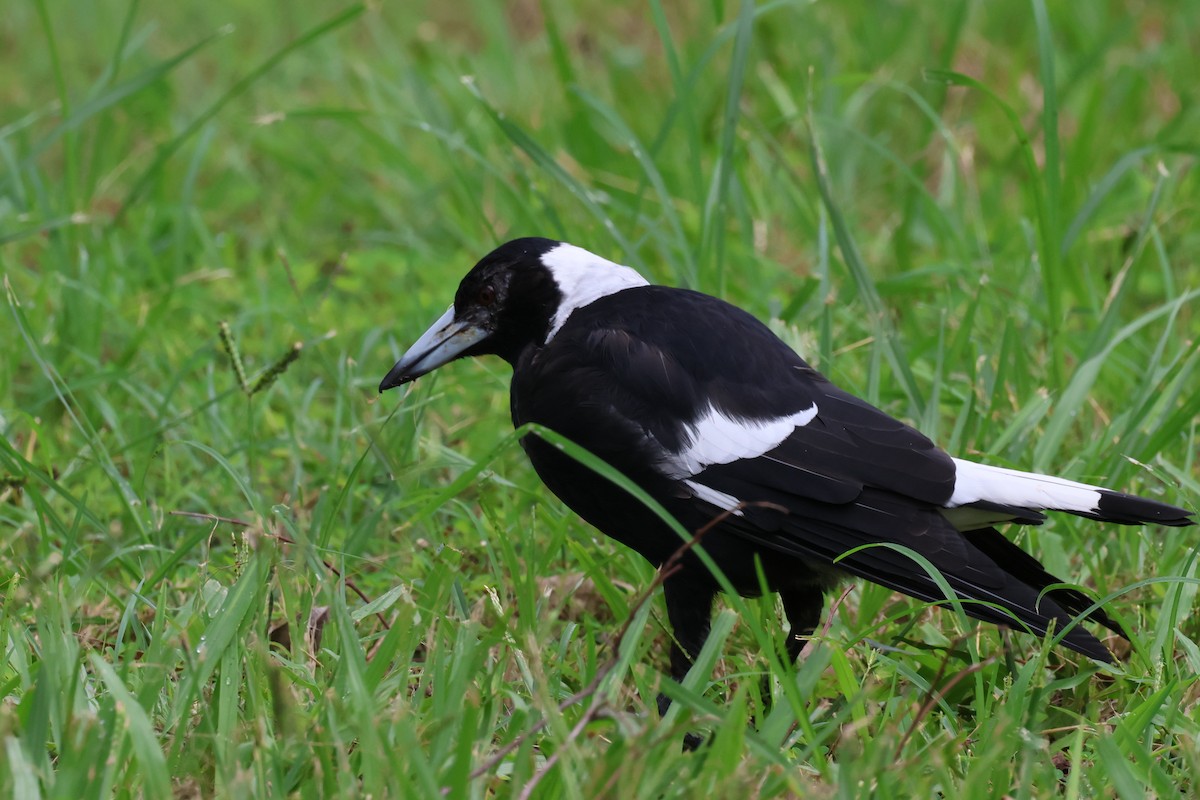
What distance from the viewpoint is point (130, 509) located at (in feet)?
8.38

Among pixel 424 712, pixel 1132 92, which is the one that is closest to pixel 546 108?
pixel 1132 92

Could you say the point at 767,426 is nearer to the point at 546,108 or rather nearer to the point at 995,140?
the point at 546,108

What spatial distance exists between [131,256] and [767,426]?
2401 mm

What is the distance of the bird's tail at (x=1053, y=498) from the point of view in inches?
83.8

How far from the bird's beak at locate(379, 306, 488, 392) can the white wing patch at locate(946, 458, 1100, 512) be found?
3.14ft

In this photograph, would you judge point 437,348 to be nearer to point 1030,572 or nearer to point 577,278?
point 577,278

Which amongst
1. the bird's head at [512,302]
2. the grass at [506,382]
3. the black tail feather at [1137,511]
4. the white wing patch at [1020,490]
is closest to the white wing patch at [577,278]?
the bird's head at [512,302]

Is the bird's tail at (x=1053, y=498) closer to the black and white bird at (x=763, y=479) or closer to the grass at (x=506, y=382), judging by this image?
the black and white bird at (x=763, y=479)

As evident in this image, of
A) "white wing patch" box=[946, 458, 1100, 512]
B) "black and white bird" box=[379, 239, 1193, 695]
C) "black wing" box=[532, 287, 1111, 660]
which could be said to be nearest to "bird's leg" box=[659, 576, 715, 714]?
"black and white bird" box=[379, 239, 1193, 695]

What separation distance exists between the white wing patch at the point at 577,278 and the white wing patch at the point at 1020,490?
2.41 ft

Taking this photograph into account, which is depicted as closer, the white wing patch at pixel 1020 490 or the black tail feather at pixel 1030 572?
the white wing patch at pixel 1020 490

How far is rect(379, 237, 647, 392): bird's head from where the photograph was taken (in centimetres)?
271

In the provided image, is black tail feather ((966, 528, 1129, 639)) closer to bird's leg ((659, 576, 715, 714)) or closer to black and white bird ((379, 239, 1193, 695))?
black and white bird ((379, 239, 1193, 695))

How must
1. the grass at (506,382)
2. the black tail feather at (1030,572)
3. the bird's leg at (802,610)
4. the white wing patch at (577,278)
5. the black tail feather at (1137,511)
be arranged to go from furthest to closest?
1. the white wing patch at (577,278)
2. the bird's leg at (802,610)
3. the black tail feather at (1030,572)
4. the black tail feather at (1137,511)
5. the grass at (506,382)
